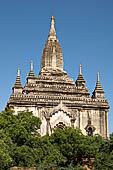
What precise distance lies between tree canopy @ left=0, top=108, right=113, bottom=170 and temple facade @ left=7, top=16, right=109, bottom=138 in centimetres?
773

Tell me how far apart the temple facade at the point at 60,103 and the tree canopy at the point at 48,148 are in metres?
7.73

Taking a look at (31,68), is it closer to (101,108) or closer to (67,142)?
(101,108)

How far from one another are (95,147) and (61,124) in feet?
34.0

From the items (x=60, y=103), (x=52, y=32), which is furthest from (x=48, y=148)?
(x=52, y=32)

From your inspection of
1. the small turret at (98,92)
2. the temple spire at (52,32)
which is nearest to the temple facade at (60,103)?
the small turret at (98,92)

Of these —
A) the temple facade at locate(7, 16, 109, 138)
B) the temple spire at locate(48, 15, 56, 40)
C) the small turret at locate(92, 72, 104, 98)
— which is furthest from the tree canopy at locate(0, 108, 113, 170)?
the temple spire at locate(48, 15, 56, 40)

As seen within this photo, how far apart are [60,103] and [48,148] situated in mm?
11941

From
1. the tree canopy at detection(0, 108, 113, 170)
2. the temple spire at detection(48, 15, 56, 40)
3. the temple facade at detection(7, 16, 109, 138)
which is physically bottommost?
the tree canopy at detection(0, 108, 113, 170)

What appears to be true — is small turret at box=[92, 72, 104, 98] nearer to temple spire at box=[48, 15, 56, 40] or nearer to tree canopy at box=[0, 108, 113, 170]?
temple spire at box=[48, 15, 56, 40]

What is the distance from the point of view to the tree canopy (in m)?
27.4

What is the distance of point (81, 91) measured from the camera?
143 ft

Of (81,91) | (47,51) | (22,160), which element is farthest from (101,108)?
(22,160)

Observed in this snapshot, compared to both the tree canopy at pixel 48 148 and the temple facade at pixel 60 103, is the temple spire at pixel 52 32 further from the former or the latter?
the tree canopy at pixel 48 148

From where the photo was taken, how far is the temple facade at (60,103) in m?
40.2
